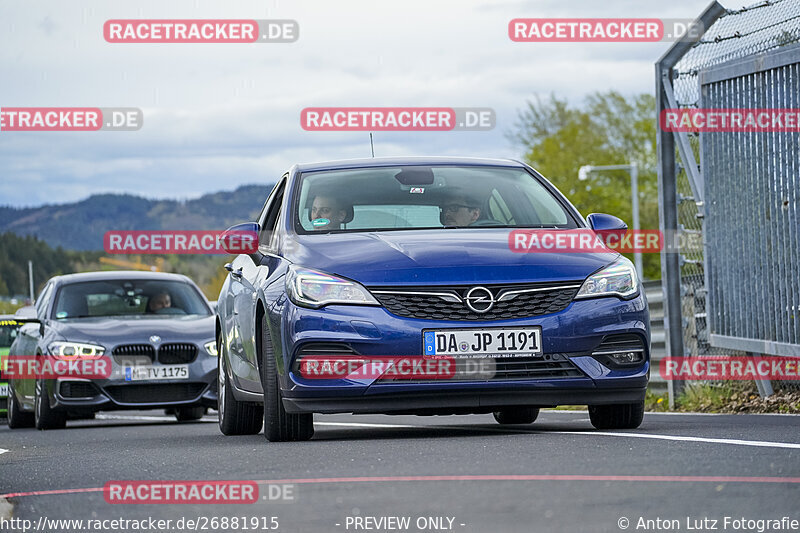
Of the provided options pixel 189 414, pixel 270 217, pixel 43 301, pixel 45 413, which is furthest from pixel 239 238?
pixel 43 301

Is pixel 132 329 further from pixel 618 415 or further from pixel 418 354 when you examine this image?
pixel 418 354

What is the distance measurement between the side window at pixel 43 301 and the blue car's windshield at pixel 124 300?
339 millimetres

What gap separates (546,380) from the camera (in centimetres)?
831

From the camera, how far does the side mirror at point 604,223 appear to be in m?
9.38

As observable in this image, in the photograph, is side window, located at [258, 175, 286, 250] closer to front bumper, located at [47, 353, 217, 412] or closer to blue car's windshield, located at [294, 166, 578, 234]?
blue car's windshield, located at [294, 166, 578, 234]

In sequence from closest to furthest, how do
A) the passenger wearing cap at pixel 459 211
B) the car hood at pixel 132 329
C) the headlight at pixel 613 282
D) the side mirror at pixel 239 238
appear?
the headlight at pixel 613 282, the passenger wearing cap at pixel 459 211, the side mirror at pixel 239 238, the car hood at pixel 132 329

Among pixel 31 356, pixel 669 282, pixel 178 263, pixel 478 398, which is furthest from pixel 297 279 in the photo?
pixel 178 263

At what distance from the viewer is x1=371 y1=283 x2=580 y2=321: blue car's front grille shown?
819 cm

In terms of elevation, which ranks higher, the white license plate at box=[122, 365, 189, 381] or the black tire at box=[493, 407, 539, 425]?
the white license plate at box=[122, 365, 189, 381]

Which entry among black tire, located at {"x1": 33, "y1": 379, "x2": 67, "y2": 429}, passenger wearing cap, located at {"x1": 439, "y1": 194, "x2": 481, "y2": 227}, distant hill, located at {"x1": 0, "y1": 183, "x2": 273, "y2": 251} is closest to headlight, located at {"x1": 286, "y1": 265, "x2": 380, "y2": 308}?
passenger wearing cap, located at {"x1": 439, "y1": 194, "x2": 481, "y2": 227}

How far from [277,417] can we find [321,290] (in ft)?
2.91

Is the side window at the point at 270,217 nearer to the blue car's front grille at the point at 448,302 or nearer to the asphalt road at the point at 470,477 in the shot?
the asphalt road at the point at 470,477

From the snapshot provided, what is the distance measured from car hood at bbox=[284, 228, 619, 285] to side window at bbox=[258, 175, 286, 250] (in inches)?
44.1

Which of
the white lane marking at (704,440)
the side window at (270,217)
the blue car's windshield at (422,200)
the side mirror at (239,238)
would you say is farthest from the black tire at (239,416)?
the white lane marking at (704,440)
